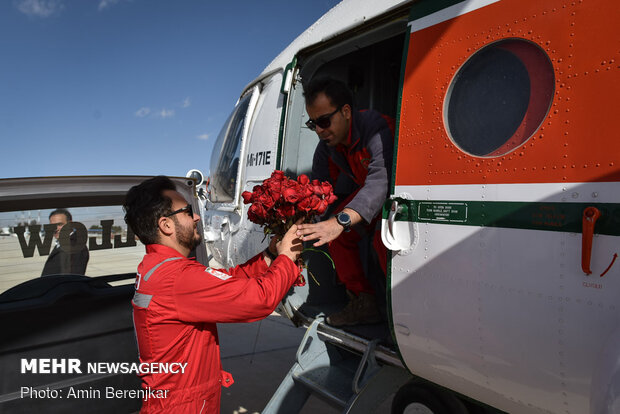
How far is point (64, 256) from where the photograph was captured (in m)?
2.49

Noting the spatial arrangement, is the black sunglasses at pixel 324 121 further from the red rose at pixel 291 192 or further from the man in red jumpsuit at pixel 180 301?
the man in red jumpsuit at pixel 180 301

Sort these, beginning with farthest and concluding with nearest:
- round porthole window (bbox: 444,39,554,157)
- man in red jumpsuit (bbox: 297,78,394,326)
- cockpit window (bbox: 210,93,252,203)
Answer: cockpit window (bbox: 210,93,252,203) < man in red jumpsuit (bbox: 297,78,394,326) < round porthole window (bbox: 444,39,554,157)

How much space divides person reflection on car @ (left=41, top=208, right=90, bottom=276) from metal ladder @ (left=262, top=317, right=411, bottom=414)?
63.2 inches

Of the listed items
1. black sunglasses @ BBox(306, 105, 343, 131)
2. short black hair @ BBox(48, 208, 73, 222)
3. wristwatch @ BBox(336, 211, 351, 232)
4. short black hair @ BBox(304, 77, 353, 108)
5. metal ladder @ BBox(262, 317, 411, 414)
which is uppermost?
short black hair @ BBox(304, 77, 353, 108)

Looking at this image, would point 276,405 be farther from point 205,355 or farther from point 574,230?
point 574,230

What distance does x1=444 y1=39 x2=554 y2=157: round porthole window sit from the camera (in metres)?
1.72

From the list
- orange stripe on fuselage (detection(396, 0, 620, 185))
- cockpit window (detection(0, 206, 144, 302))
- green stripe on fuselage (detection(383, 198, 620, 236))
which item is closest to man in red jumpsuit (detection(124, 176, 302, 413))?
cockpit window (detection(0, 206, 144, 302))

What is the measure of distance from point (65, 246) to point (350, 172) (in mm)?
2049

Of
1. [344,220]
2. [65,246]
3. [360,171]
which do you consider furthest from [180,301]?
[360,171]

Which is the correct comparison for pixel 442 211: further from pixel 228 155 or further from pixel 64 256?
pixel 228 155

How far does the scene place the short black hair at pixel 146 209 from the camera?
1.94 m

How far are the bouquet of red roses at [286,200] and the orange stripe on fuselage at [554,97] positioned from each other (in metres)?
0.48
